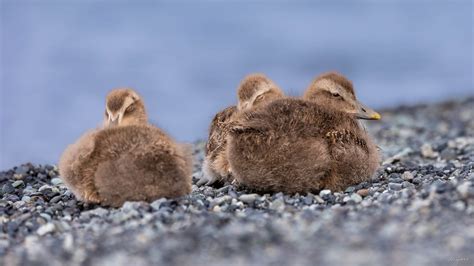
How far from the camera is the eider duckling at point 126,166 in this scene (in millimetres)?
8055

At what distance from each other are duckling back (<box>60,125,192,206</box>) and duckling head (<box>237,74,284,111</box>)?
5.85 feet

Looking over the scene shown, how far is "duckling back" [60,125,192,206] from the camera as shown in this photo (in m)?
8.05

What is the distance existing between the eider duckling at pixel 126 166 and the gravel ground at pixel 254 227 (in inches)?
6.7

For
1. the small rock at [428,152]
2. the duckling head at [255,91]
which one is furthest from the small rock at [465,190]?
the small rock at [428,152]

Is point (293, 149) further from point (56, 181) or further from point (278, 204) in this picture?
point (56, 181)

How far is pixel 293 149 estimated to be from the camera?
28.0 ft

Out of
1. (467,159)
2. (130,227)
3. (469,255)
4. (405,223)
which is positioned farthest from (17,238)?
(467,159)

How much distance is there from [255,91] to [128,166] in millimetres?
2569

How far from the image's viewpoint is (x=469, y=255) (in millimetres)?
6117

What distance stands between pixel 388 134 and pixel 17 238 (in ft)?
35.4

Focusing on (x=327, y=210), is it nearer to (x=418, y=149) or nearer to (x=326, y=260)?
(x=326, y=260)

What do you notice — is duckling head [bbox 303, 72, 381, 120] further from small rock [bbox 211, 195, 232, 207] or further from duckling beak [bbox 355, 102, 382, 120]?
small rock [bbox 211, 195, 232, 207]

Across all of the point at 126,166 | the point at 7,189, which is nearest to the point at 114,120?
the point at 126,166

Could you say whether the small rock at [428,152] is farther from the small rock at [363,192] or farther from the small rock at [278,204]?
the small rock at [278,204]
